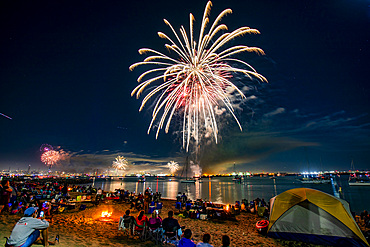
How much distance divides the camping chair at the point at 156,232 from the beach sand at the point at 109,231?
0.24 m

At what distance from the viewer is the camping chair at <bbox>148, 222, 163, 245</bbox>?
9.45m

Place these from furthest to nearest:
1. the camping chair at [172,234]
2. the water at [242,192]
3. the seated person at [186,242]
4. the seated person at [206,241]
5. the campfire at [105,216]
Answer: the water at [242,192], the campfire at [105,216], the camping chair at [172,234], the seated person at [186,242], the seated person at [206,241]

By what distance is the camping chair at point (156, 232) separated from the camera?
9.45 metres

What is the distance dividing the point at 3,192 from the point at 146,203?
11333mm

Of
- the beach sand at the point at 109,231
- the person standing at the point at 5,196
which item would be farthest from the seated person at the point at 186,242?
the person standing at the point at 5,196

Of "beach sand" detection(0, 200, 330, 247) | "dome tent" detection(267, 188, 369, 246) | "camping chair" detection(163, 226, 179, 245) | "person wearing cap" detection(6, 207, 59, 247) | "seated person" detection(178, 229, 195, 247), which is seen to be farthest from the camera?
"dome tent" detection(267, 188, 369, 246)

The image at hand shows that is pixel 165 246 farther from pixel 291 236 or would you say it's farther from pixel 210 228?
pixel 291 236

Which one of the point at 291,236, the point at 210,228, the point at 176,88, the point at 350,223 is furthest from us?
the point at 176,88

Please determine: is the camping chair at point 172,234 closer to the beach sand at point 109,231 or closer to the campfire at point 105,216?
the beach sand at point 109,231

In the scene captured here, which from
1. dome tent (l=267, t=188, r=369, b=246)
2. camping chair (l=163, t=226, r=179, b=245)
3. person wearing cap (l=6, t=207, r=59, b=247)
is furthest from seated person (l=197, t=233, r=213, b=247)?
dome tent (l=267, t=188, r=369, b=246)

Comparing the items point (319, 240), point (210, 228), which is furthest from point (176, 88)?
point (319, 240)

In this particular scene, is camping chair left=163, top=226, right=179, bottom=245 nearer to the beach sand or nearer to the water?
the beach sand

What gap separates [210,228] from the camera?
539 inches

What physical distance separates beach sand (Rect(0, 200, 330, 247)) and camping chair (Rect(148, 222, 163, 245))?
245mm
